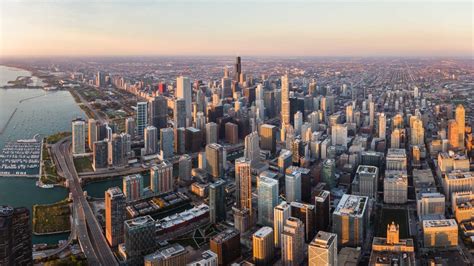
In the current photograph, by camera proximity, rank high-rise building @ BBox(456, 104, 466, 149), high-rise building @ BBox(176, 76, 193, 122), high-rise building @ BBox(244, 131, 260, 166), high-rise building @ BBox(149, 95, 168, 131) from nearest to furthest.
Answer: high-rise building @ BBox(244, 131, 260, 166) < high-rise building @ BBox(456, 104, 466, 149) < high-rise building @ BBox(149, 95, 168, 131) < high-rise building @ BBox(176, 76, 193, 122)

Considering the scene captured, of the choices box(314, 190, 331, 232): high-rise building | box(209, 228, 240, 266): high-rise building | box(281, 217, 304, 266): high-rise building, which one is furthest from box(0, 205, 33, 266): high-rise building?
box(314, 190, 331, 232): high-rise building

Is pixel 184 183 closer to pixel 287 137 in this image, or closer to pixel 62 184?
pixel 62 184

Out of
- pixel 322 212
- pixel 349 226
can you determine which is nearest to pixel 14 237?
pixel 322 212

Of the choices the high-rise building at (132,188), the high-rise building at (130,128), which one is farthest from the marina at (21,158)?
the high-rise building at (132,188)

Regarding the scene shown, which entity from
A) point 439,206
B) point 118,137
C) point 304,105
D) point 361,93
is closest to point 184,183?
point 118,137

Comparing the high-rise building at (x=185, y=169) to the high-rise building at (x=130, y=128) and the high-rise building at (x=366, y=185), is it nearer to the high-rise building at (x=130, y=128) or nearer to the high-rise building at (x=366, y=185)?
the high-rise building at (x=366, y=185)

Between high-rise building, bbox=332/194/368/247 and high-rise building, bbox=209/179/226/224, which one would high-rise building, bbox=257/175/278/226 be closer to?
high-rise building, bbox=209/179/226/224
